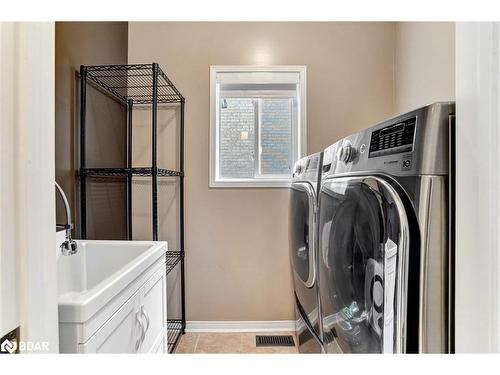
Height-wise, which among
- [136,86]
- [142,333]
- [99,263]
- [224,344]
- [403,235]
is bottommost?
[224,344]

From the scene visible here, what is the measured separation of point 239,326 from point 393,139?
1.88 meters

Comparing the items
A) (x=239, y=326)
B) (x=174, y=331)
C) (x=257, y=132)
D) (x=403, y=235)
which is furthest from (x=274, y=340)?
(x=403, y=235)

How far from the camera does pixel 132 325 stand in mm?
955

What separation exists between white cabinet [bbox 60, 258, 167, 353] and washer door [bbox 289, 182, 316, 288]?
0.67 m

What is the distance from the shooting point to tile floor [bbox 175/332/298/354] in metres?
1.86

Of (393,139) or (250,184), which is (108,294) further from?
(250,184)

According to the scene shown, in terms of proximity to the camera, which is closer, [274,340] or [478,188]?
[478,188]

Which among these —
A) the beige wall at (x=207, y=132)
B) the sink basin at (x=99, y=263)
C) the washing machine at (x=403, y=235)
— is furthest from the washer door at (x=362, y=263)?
the beige wall at (x=207, y=132)

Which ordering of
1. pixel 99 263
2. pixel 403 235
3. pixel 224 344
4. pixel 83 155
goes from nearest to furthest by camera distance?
pixel 403 235 → pixel 99 263 → pixel 83 155 → pixel 224 344

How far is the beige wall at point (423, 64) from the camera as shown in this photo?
1.57 meters
